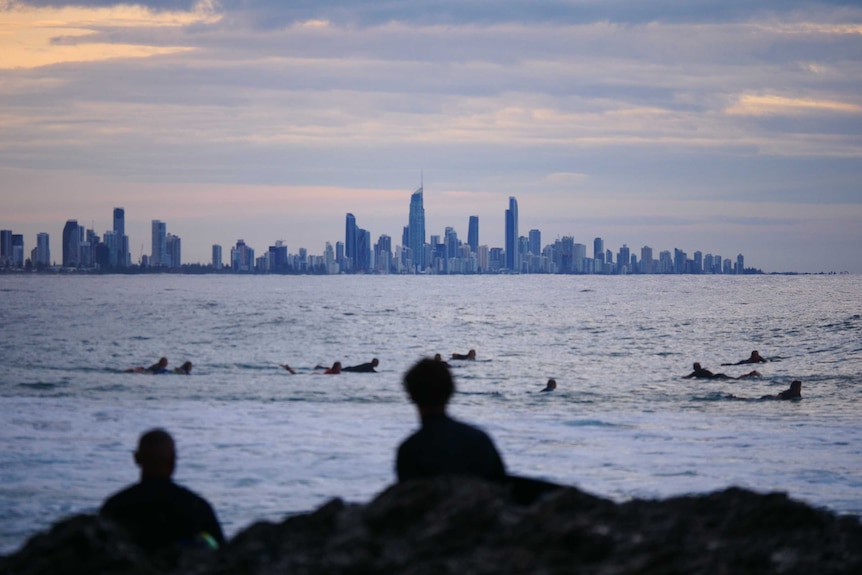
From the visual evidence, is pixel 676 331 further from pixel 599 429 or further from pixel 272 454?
pixel 272 454

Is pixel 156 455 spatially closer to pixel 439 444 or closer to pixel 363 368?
pixel 439 444

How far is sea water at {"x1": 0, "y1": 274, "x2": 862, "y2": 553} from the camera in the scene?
1307 centimetres

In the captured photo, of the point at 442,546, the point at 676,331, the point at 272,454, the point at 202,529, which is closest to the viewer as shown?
the point at 442,546

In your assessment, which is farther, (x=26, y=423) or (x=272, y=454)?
(x=26, y=423)

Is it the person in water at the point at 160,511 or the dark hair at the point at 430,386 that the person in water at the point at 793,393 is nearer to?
the dark hair at the point at 430,386

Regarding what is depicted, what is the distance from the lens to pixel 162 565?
426cm

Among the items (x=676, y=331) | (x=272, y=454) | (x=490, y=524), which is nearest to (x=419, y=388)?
(x=490, y=524)

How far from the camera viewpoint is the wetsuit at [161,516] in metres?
4.78

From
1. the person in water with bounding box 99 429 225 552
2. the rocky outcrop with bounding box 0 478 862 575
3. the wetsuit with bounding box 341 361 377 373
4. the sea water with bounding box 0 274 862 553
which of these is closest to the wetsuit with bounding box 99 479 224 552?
the person in water with bounding box 99 429 225 552

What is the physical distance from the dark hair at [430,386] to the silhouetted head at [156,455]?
1.28 meters

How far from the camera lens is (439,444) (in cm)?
482

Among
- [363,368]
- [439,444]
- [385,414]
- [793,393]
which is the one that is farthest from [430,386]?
[363,368]

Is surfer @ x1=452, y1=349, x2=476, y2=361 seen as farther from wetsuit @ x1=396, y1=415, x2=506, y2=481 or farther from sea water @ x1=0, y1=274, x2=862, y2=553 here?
wetsuit @ x1=396, y1=415, x2=506, y2=481

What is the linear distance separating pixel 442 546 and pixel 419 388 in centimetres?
113
